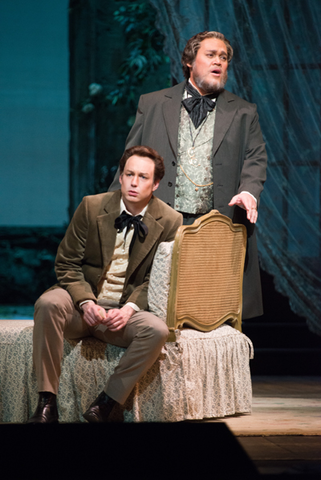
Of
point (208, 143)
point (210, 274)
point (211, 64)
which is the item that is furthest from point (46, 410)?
point (211, 64)

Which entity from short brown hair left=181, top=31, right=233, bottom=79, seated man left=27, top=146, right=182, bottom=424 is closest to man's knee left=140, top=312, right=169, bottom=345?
seated man left=27, top=146, right=182, bottom=424

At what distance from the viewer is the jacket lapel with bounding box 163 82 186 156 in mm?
2760

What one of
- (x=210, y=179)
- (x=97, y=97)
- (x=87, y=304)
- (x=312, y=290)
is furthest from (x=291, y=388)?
(x=97, y=97)

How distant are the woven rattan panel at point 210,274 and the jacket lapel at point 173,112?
0.48 m

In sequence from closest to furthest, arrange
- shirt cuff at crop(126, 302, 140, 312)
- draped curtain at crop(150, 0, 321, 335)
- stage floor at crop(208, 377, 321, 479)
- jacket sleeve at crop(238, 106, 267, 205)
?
stage floor at crop(208, 377, 321, 479), shirt cuff at crop(126, 302, 140, 312), jacket sleeve at crop(238, 106, 267, 205), draped curtain at crop(150, 0, 321, 335)

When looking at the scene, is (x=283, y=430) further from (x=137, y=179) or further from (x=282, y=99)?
(x=282, y=99)

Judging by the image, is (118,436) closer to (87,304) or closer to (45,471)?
(45,471)

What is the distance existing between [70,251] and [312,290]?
6.28 ft

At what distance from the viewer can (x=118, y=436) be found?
1.84 metres

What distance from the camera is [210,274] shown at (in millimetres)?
2500

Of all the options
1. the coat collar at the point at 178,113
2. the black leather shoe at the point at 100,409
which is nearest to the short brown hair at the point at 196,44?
the coat collar at the point at 178,113

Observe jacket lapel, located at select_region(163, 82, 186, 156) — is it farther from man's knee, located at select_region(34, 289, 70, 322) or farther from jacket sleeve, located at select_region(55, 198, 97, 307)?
man's knee, located at select_region(34, 289, 70, 322)

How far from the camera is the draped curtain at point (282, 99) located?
377cm

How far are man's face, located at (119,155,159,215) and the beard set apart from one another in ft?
1.89
